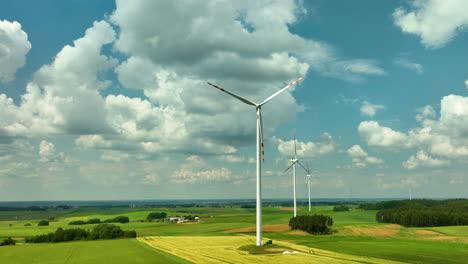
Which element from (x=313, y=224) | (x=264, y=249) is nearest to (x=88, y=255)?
(x=264, y=249)

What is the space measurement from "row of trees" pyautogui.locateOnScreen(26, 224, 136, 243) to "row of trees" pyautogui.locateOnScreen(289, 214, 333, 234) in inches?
1954

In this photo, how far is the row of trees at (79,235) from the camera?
9275 cm

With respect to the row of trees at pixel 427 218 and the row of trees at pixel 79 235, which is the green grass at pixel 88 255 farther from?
the row of trees at pixel 427 218

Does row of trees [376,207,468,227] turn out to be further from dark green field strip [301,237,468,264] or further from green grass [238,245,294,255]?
green grass [238,245,294,255]

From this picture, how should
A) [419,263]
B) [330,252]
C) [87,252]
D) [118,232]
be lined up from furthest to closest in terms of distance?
[118,232]
[87,252]
[330,252]
[419,263]

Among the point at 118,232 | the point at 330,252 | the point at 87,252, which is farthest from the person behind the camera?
the point at 118,232

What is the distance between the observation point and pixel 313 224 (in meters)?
104

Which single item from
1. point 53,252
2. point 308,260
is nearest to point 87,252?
point 53,252

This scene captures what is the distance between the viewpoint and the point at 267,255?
56281mm

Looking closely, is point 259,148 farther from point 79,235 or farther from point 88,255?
point 79,235

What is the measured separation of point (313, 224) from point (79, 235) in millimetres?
66468

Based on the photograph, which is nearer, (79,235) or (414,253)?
(414,253)

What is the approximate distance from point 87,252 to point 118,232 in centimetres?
3337

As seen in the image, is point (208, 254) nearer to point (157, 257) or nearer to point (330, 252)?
point (157, 257)
